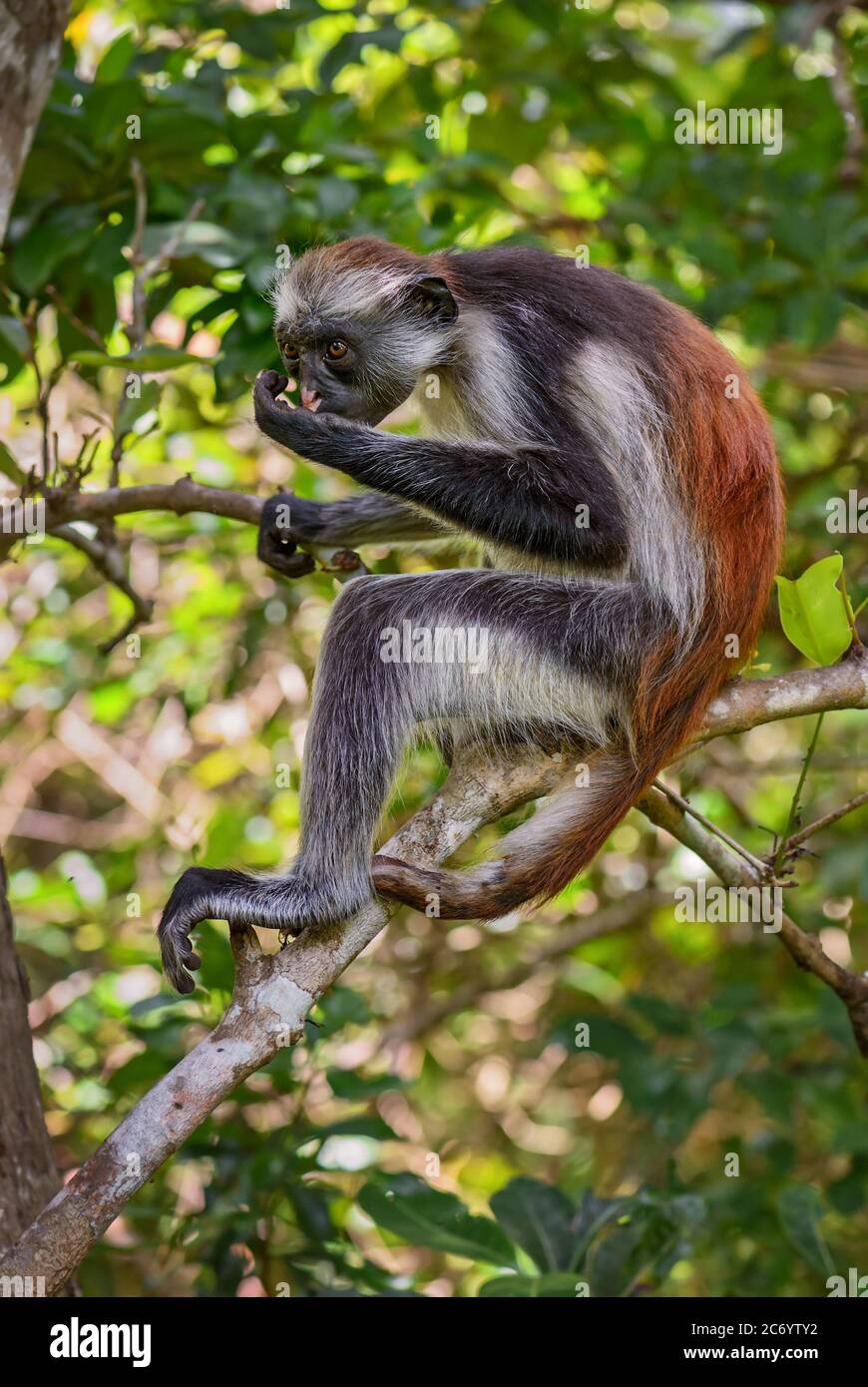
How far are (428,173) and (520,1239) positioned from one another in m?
4.03

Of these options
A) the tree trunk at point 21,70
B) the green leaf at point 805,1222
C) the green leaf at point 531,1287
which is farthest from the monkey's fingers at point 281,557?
the green leaf at point 805,1222

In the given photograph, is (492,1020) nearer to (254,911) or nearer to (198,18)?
(254,911)

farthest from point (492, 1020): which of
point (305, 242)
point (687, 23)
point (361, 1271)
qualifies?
point (687, 23)

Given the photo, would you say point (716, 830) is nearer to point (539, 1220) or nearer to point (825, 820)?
point (825, 820)

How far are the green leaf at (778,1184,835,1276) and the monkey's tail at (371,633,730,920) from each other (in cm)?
163

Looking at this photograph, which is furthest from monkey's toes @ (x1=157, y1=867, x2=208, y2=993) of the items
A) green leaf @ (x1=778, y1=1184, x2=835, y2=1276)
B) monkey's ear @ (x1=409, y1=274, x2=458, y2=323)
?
green leaf @ (x1=778, y1=1184, x2=835, y2=1276)

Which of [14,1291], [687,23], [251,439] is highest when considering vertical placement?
[687,23]

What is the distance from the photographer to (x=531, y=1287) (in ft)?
12.9

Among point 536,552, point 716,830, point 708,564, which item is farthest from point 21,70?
point 716,830

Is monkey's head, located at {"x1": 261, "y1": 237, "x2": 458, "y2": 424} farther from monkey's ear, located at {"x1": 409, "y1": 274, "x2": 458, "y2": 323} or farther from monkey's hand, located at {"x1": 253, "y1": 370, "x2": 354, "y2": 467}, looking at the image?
monkey's hand, located at {"x1": 253, "y1": 370, "x2": 354, "y2": 467}

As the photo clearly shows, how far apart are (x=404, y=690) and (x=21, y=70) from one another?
217 centimetres

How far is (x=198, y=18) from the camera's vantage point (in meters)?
5.49

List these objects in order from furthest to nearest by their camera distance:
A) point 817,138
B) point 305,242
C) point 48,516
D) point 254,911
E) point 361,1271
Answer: point 817,138
point 305,242
point 361,1271
point 48,516
point 254,911

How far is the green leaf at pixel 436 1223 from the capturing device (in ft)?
13.5
